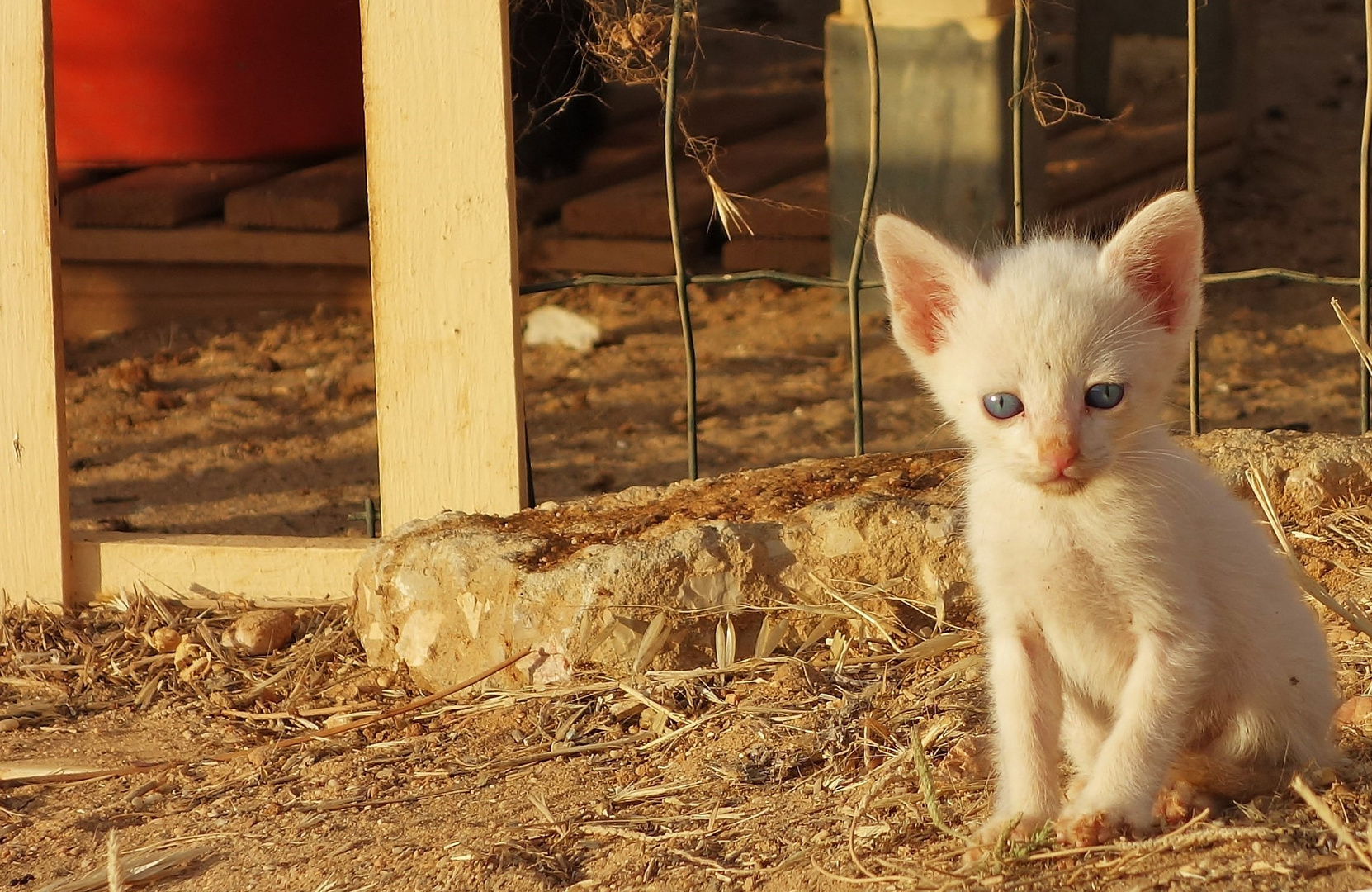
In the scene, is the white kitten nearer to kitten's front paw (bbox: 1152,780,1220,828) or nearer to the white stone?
kitten's front paw (bbox: 1152,780,1220,828)

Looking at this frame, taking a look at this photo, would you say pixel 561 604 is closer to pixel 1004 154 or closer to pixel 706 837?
pixel 706 837

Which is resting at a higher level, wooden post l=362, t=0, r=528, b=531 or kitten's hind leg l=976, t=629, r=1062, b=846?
wooden post l=362, t=0, r=528, b=531

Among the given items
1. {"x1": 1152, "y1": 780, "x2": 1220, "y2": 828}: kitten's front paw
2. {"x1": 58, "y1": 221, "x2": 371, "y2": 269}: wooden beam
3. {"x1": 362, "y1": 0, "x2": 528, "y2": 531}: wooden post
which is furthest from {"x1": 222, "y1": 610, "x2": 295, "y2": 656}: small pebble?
{"x1": 58, "y1": 221, "x2": 371, "y2": 269}: wooden beam

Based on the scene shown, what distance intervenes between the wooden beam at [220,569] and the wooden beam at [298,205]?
2853 millimetres

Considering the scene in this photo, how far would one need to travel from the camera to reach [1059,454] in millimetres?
2477

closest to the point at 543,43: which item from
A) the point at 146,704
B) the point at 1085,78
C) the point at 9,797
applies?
the point at 1085,78

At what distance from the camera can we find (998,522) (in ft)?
8.84

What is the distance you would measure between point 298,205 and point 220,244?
412 millimetres

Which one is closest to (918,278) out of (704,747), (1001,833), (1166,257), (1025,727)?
(1166,257)

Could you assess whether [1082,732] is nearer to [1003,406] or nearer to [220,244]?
[1003,406]

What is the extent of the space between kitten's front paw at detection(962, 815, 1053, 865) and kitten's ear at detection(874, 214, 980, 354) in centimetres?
82

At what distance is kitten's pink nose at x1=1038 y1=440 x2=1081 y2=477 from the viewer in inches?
97.5

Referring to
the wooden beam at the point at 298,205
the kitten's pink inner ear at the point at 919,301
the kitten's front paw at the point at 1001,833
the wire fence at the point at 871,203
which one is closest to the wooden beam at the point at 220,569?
the wire fence at the point at 871,203

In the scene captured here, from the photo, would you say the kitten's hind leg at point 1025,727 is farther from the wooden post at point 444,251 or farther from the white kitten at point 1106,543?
the wooden post at point 444,251
